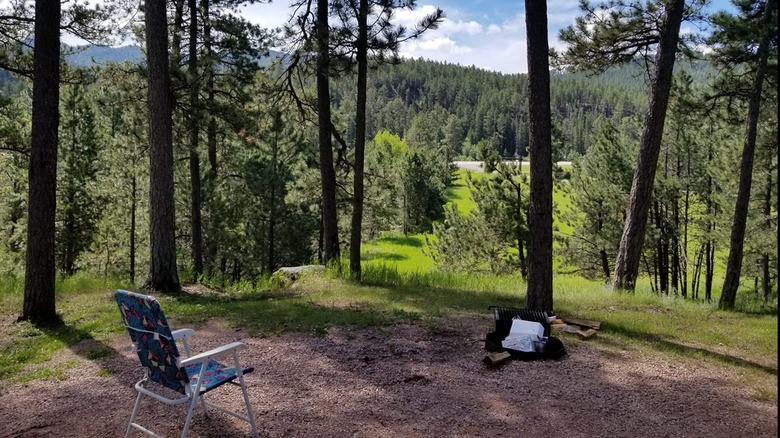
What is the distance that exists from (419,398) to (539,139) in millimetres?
3611

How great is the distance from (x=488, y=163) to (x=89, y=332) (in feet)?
42.1

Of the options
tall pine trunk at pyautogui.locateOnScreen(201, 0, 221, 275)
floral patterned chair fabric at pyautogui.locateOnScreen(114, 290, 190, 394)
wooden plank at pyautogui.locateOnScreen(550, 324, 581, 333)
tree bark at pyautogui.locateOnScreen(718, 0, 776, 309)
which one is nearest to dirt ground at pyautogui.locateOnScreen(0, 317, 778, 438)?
wooden plank at pyautogui.locateOnScreen(550, 324, 581, 333)

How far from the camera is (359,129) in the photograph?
31.1 feet

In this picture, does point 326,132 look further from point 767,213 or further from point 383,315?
point 767,213

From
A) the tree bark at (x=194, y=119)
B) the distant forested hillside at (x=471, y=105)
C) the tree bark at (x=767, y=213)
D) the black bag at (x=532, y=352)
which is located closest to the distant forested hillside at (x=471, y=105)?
the distant forested hillside at (x=471, y=105)

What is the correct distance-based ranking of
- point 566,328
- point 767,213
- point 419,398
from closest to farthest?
point 419,398, point 566,328, point 767,213

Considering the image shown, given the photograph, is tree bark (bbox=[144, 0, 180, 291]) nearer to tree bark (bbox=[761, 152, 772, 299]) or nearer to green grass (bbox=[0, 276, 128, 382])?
green grass (bbox=[0, 276, 128, 382])

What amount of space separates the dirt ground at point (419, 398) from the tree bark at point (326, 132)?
504 cm

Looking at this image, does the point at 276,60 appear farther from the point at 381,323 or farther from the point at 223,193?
the point at 223,193

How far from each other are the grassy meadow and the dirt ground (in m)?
0.30

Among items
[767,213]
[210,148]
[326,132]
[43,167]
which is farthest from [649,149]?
[210,148]

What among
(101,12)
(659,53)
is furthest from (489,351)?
(101,12)

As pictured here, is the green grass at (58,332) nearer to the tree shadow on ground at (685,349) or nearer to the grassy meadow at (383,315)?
the grassy meadow at (383,315)

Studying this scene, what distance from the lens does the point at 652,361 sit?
4.96m
